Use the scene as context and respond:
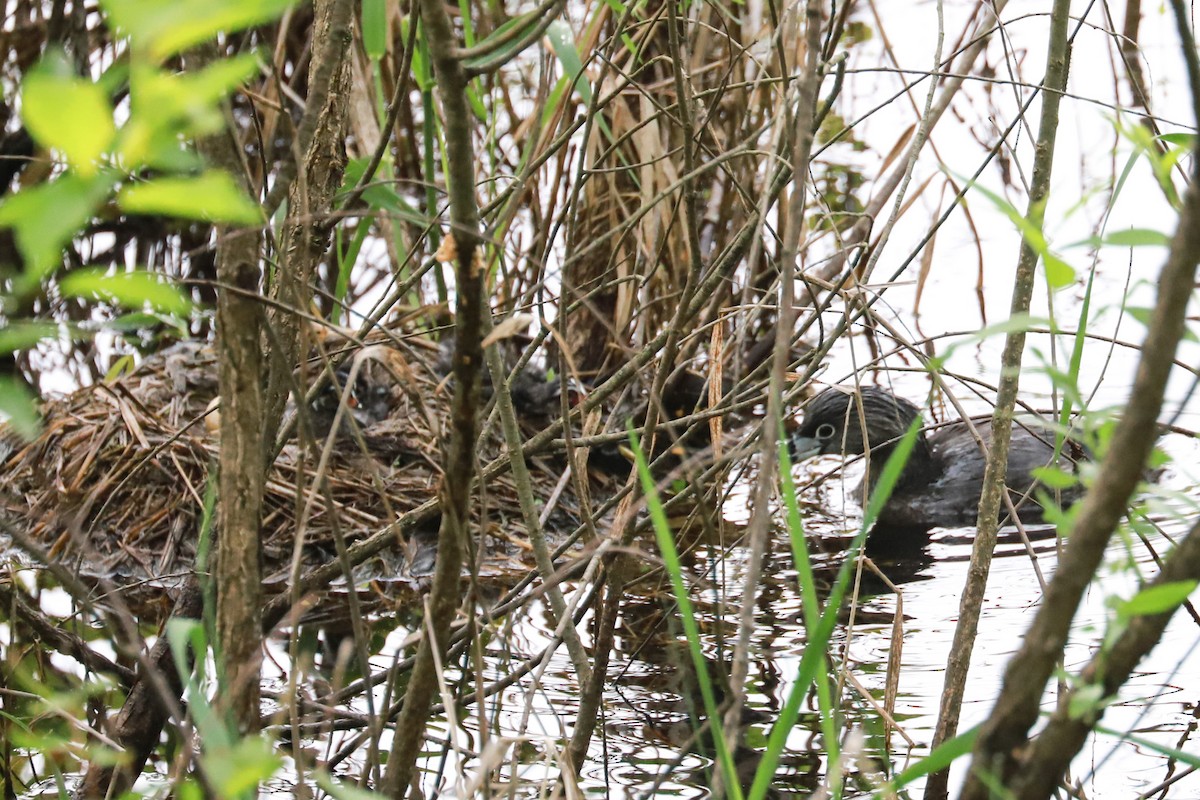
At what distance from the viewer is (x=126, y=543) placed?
3.68 meters

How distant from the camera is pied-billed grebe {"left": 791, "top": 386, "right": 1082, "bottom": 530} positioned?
402 cm

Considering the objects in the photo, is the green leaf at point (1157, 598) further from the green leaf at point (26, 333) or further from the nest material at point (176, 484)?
the nest material at point (176, 484)

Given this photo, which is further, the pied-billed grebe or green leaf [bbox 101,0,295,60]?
the pied-billed grebe

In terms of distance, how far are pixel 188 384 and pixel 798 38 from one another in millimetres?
2544

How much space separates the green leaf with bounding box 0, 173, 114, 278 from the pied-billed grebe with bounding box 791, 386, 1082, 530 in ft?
11.2

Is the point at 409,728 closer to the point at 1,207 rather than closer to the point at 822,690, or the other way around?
the point at 822,690

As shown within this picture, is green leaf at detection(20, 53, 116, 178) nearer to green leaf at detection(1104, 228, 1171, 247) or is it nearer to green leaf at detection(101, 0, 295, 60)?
green leaf at detection(101, 0, 295, 60)

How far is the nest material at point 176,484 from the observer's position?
3.64m

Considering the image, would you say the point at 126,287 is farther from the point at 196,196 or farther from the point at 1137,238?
the point at 1137,238

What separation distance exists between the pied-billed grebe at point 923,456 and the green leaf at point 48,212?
3.40 m

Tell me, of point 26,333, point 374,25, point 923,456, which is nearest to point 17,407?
point 26,333

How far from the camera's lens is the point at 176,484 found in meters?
3.84

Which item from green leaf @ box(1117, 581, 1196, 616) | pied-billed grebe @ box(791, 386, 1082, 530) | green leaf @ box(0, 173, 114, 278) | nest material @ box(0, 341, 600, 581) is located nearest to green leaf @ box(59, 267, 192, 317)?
green leaf @ box(0, 173, 114, 278)

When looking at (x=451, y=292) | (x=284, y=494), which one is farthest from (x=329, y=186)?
(x=451, y=292)
